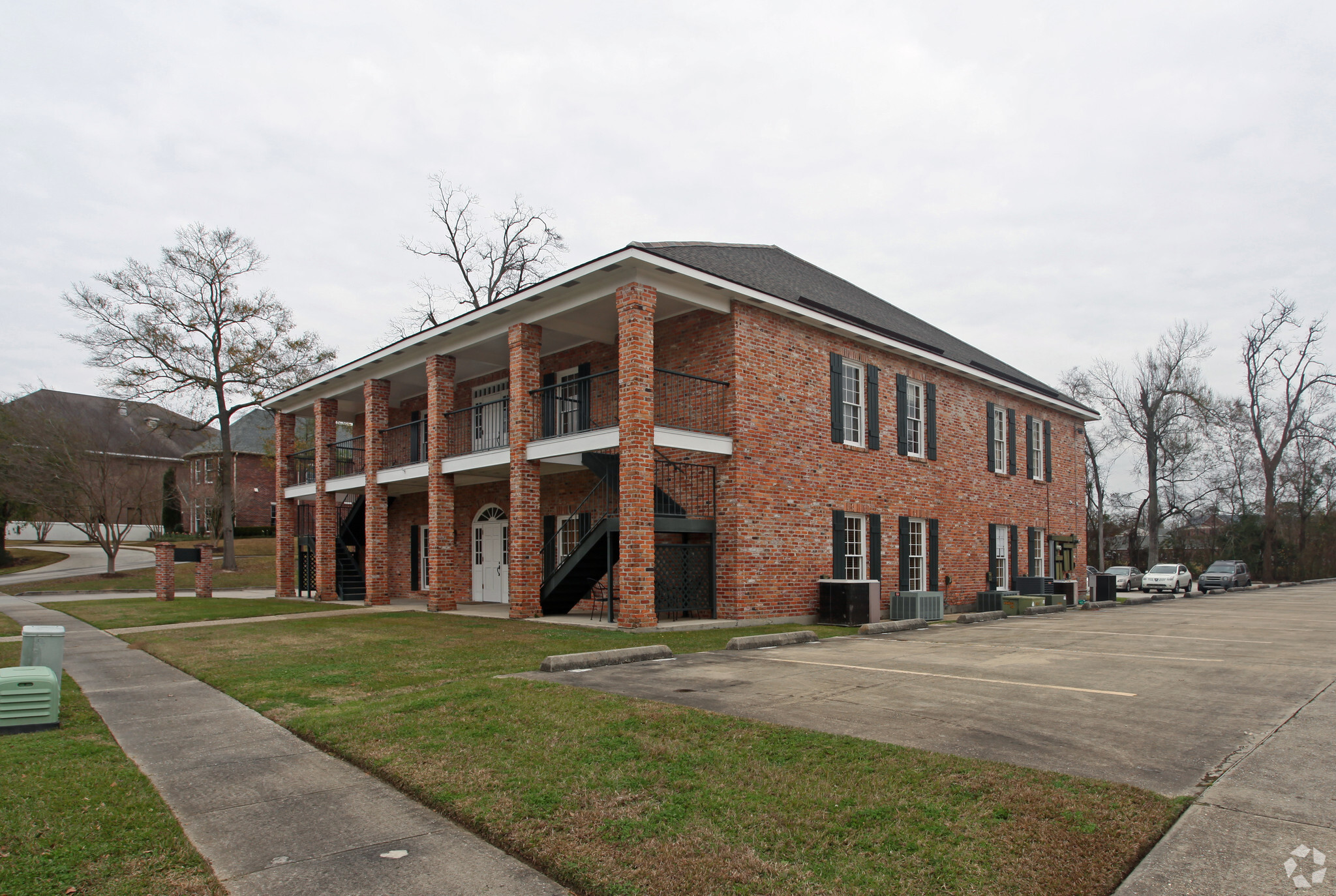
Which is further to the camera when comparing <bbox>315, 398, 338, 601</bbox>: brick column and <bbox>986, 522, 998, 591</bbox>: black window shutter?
<bbox>315, 398, 338, 601</bbox>: brick column

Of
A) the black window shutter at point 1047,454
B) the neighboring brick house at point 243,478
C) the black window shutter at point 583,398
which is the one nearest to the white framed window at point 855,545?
the black window shutter at point 583,398

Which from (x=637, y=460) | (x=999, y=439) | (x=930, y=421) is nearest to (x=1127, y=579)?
(x=999, y=439)

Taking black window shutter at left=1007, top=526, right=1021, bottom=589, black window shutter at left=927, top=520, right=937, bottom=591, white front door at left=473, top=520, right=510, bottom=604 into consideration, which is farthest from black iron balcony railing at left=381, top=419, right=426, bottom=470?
black window shutter at left=1007, top=526, right=1021, bottom=589

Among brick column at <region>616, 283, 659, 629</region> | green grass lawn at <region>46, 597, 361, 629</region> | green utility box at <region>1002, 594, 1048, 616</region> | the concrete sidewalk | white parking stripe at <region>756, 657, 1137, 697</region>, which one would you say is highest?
brick column at <region>616, 283, 659, 629</region>

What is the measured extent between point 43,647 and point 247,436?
50.6 metres

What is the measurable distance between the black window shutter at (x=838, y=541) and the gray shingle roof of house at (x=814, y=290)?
177 inches

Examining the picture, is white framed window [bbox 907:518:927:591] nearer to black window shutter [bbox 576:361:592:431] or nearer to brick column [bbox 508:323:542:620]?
black window shutter [bbox 576:361:592:431]

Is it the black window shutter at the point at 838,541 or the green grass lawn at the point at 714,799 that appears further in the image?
the black window shutter at the point at 838,541

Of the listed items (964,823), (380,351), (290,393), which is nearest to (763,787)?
(964,823)

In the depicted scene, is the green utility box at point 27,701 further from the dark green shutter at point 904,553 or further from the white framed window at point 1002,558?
the white framed window at point 1002,558

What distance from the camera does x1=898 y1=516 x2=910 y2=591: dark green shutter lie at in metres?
19.3

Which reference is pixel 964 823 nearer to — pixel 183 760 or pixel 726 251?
pixel 183 760

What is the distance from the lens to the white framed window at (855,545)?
1783 centimetres

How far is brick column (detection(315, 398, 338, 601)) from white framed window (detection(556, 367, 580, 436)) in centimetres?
851
